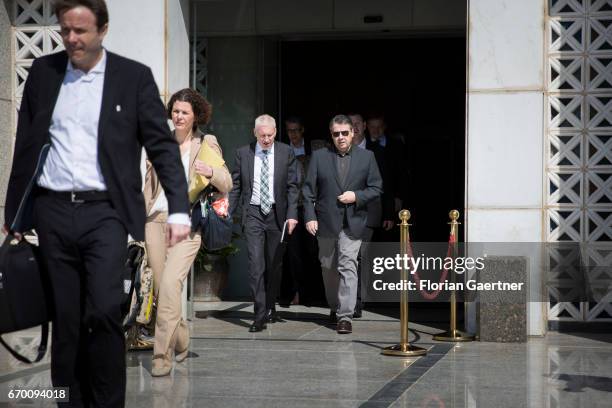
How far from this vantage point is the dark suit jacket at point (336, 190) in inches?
456

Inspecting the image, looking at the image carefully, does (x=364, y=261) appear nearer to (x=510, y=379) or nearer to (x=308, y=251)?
(x=308, y=251)

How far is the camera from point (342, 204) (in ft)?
38.2

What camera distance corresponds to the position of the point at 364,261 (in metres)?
13.4

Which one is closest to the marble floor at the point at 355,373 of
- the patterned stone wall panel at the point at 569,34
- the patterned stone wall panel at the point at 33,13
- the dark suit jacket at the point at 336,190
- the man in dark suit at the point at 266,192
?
the man in dark suit at the point at 266,192

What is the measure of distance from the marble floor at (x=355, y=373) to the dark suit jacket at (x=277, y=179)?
4.39 feet

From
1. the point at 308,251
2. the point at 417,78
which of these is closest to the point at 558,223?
the point at 308,251

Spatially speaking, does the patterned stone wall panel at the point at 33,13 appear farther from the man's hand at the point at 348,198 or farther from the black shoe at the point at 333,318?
the black shoe at the point at 333,318

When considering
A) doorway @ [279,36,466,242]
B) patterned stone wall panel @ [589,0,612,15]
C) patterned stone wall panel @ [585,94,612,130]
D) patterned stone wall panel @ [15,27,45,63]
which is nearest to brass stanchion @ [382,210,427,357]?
patterned stone wall panel @ [585,94,612,130]

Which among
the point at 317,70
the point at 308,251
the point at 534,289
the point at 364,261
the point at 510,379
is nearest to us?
the point at 510,379

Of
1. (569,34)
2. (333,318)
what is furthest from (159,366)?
(569,34)

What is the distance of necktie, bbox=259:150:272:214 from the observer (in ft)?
39.2

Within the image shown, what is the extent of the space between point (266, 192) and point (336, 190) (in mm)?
780

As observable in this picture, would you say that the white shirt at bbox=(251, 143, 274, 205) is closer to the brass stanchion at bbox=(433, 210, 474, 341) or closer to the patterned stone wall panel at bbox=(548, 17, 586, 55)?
the brass stanchion at bbox=(433, 210, 474, 341)

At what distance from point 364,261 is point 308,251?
172 cm
